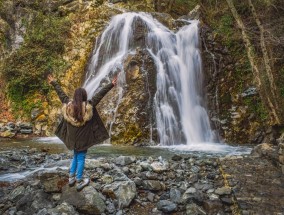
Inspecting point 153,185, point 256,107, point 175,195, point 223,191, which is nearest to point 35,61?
point 256,107

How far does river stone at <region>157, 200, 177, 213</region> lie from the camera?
4.50m

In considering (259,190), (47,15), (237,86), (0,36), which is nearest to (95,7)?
(47,15)

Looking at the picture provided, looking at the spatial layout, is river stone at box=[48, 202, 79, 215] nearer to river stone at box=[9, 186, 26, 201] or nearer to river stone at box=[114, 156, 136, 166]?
river stone at box=[9, 186, 26, 201]

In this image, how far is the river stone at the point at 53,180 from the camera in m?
4.95

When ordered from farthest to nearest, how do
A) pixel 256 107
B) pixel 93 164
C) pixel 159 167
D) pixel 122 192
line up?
pixel 256 107, pixel 93 164, pixel 159 167, pixel 122 192

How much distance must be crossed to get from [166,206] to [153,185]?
0.66 meters

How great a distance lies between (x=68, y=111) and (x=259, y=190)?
3.19 metres

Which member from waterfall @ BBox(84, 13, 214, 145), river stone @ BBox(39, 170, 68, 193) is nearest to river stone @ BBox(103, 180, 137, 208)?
river stone @ BBox(39, 170, 68, 193)

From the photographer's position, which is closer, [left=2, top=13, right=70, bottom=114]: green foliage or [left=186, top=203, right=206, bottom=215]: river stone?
[left=186, top=203, right=206, bottom=215]: river stone

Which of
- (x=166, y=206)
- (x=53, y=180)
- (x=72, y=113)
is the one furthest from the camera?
(x=53, y=180)

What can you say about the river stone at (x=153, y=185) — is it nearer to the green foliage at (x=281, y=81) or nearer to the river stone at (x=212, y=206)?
the river stone at (x=212, y=206)

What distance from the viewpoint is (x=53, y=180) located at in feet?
16.7

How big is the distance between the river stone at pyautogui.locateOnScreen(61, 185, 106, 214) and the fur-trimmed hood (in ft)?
3.36

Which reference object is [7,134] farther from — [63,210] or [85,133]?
[63,210]
